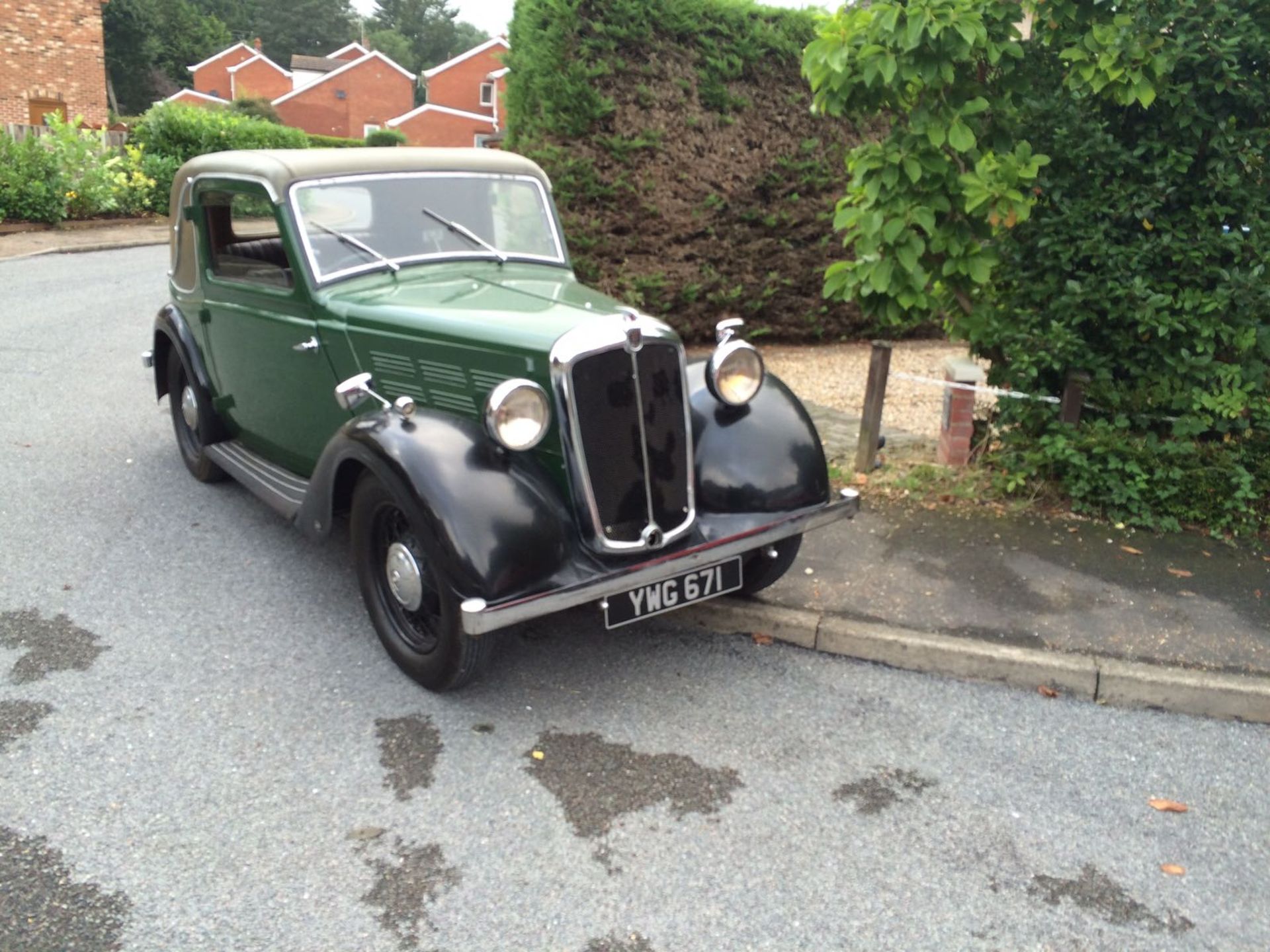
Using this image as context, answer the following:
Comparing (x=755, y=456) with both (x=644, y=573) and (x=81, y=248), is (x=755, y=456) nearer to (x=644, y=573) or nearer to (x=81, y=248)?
(x=644, y=573)

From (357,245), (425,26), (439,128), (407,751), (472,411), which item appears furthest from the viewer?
(425,26)

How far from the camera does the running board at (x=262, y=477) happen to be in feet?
15.4

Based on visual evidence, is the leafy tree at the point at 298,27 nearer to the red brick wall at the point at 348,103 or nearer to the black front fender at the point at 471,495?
the red brick wall at the point at 348,103

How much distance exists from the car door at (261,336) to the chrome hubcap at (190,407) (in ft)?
0.76

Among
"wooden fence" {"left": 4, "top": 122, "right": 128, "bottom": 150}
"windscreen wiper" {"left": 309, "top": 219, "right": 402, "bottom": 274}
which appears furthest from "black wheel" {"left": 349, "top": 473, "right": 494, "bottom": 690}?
"wooden fence" {"left": 4, "top": 122, "right": 128, "bottom": 150}

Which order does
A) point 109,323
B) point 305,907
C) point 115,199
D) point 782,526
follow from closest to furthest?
1. point 305,907
2. point 782,526
3. point 109,323
4. point 115,199

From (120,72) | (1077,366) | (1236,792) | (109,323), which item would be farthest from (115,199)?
(120,72)

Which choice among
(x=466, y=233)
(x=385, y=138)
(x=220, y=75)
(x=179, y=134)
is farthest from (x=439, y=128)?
(x=466, y=233)

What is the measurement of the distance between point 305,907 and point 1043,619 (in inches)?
122

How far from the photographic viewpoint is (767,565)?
4.39m

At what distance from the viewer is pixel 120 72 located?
5941 cm

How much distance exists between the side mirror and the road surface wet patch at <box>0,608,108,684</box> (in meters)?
1.44

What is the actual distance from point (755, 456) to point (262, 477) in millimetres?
2493

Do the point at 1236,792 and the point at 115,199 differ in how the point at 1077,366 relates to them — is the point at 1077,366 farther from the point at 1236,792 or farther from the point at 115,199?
the point at 115,199
